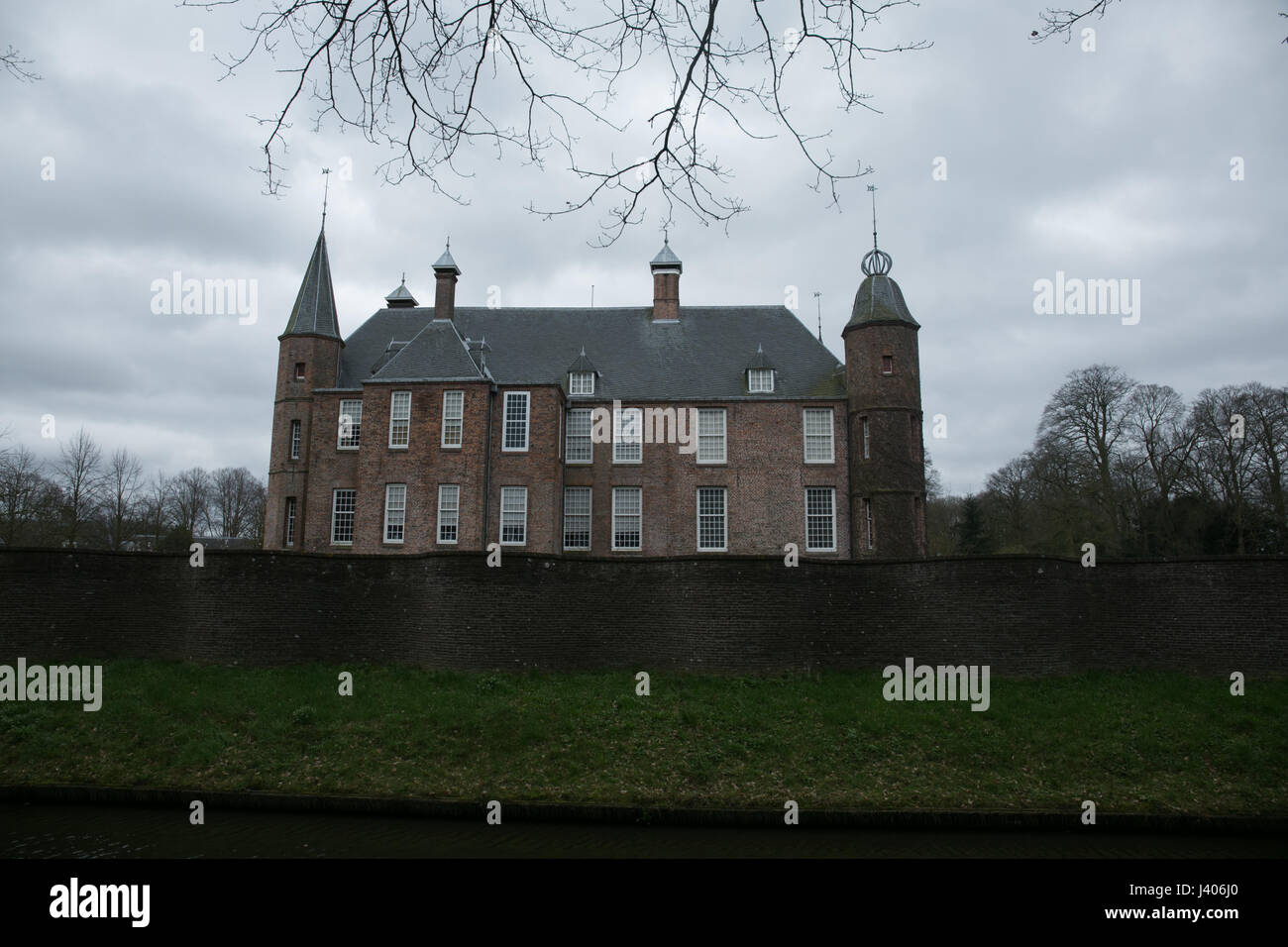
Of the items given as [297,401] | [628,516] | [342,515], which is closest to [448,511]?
[342,515]

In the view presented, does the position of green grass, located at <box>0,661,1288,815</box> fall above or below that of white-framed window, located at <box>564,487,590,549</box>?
below

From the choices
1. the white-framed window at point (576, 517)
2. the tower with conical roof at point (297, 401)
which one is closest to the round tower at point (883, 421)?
the white-framed window at point (576, 517)

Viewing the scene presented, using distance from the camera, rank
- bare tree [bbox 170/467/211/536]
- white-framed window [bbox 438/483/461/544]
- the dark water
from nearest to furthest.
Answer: the dark water → white-framed window [bbox 438/483/461/544] → bare tree [bbox 170/467/211/536]

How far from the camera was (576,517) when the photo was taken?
28.8 meters

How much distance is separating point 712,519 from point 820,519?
3628 millimetres

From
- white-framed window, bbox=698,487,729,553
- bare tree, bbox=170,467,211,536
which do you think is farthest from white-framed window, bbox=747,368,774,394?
bare tree, bbox=170,467,211,536

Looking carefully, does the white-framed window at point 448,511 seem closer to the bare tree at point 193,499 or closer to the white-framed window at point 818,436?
the white-framed window at point 818,436

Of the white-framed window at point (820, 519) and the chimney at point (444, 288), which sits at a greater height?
the chimney at point (444, 288)

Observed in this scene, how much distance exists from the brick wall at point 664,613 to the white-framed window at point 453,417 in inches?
354

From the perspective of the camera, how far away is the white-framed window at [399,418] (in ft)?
89.6

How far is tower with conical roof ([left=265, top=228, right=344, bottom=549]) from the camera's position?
29.5m

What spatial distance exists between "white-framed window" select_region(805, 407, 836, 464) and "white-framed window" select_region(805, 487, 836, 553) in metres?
1.09

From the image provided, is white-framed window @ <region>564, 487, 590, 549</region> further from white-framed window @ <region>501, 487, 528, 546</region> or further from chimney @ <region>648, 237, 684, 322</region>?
chimney @ <region>648, 237, 684, 322</region>

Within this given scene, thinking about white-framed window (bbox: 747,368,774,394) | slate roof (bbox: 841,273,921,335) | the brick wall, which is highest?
slate roof (bbox: 841,273,921,335)
